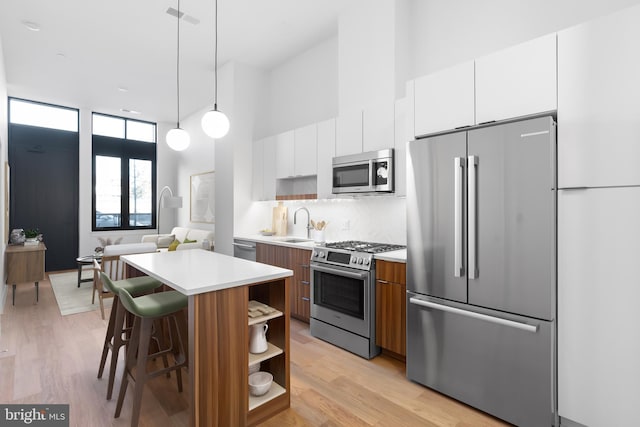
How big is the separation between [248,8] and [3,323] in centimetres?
459

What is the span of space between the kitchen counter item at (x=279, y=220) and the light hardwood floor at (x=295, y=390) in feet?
5.69

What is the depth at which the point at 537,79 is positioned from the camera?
1.94 meters

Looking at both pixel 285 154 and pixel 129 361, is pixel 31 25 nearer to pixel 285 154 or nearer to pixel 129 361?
pixel 285 154

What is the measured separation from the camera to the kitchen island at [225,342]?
1.70m

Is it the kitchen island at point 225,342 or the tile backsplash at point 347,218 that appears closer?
the kitchen island at point 225,342

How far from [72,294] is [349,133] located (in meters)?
4.93

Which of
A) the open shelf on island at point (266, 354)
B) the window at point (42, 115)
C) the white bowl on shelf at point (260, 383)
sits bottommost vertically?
the white bowl on shelf at point (260, 383)

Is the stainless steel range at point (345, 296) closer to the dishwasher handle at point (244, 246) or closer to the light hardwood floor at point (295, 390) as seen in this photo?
the light hardwood floor at point (295, 390)

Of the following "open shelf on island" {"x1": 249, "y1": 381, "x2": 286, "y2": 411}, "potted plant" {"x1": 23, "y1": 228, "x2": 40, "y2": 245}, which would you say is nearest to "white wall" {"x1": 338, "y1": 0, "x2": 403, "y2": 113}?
"open shelf on island" {"x1": 249, "y1": 381, "x2": 286, "y2": 411}

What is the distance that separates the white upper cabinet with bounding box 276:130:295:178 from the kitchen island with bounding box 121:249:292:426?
7.64ft

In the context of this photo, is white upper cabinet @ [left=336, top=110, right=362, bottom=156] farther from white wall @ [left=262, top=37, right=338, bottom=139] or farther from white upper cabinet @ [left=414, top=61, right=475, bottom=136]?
white upper cabinet @ [left=414, top=61, right=475, bottom=136]

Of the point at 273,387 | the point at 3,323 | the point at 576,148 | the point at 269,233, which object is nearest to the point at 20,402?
the point at 273,387

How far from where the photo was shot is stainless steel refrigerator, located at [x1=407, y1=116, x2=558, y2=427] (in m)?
1.86

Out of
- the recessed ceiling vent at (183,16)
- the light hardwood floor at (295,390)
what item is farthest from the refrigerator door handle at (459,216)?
the recessed ceiling vent at (183,16)
